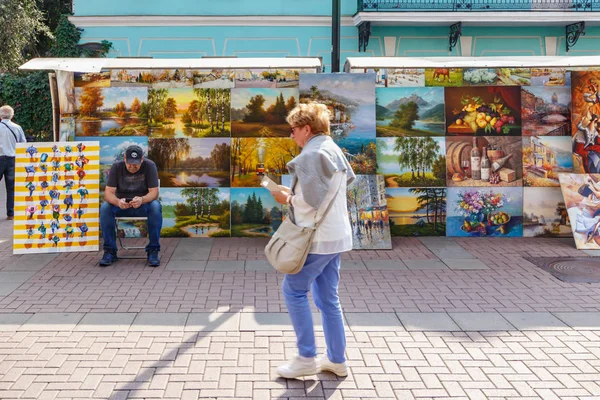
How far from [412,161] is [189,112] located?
10.5ft

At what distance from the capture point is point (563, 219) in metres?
8.83

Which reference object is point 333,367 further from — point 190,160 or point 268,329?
point 190,160

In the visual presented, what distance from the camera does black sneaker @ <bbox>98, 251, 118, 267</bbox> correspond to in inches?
283

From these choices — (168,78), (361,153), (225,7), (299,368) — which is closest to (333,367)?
(299,368)

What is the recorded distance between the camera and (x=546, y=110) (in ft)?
29.2

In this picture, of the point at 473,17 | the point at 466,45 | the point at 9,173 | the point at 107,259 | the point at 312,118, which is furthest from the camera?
the point at 466,45

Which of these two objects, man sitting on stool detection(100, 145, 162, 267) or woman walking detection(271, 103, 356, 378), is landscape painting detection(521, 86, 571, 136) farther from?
woman walking detection(271, 103, 356, 378)

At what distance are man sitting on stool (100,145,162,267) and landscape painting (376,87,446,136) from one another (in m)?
3.46

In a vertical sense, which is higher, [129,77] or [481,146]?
[129,77]

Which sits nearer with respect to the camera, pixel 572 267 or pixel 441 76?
pixel 572 267

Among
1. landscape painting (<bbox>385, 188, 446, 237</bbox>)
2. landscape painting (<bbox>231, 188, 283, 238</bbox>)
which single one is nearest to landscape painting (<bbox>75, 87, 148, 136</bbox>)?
landscape painting (<bbox>231, 188, 283, 238</bbox>)

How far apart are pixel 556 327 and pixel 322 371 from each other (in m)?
2.18

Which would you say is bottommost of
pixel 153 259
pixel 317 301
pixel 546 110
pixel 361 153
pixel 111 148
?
pixel 153 259

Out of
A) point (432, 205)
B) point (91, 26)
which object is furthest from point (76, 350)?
point (91, 26)
